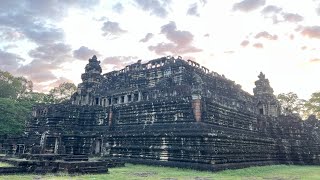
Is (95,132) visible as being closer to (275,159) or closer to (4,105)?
(275,159)

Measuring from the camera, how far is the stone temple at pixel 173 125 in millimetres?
23094

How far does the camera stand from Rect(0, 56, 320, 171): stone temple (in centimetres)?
2309

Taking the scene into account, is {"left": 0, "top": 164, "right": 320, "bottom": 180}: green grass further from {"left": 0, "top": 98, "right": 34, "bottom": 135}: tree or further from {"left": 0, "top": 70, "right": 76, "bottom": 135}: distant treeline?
{"left": 0, "top": 98, "right": 34, "bottom": 135}: tree

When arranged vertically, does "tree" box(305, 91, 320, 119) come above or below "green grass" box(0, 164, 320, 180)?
above

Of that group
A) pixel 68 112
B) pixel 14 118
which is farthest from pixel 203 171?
pixel 14 118

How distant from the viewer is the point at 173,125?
24922 mm

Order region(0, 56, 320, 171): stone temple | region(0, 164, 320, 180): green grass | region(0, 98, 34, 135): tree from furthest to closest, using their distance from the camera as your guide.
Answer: region(0, 98, 34, 135): tree < region(0, 56, 320, 171): stone temple < region(0, 164, 320, 180): green grass

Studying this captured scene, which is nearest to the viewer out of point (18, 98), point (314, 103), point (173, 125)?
point (173, 125)

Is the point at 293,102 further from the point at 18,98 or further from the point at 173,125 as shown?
the point at 18,98

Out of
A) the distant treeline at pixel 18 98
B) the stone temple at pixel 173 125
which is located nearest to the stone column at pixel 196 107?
the stone temple at pixel 173 125

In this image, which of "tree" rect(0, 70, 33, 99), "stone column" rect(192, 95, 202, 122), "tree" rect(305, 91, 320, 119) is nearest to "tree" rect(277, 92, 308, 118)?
"tree" rect(305, 91, 320, 119)

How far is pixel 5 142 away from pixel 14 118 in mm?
16455

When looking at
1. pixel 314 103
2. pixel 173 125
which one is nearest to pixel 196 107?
pixel 173 125

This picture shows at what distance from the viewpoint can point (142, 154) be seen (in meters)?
25.5
